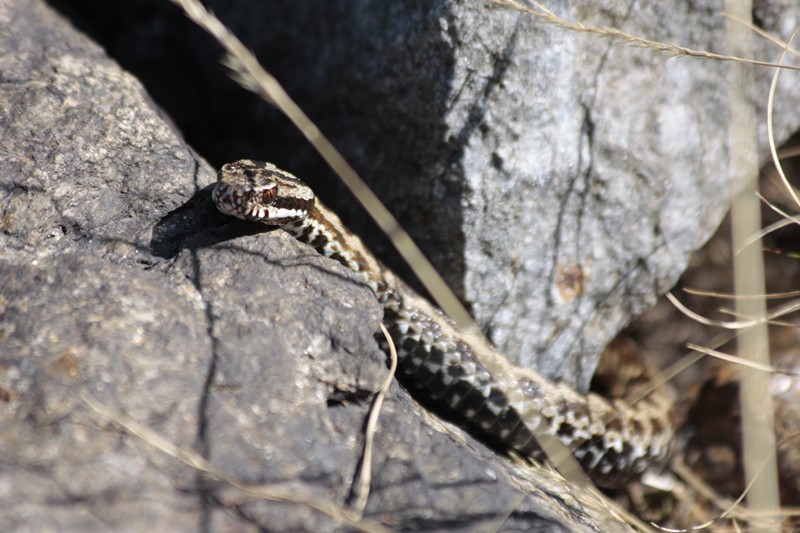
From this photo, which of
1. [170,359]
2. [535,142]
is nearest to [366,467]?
[170,359]

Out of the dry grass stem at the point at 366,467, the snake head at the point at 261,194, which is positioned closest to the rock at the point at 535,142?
the snake head at the point at 261,194

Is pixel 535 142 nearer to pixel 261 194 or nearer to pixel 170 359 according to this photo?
pixel 261 194

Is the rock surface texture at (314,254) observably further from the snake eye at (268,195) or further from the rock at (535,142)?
the snake eye at (268,195)

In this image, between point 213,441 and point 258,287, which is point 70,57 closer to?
point 258,287

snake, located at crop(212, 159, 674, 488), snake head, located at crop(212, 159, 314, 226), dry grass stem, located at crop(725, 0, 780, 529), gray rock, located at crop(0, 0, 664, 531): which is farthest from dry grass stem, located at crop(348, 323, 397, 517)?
dry grass stem, located at crop(725, 0, 780, 529)

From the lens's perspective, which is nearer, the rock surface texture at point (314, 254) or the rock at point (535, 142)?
the rock surface texture at point (314, 254)

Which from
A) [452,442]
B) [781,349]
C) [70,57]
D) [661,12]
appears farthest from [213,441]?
[781,349]

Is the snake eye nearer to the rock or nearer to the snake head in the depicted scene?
the snake head
